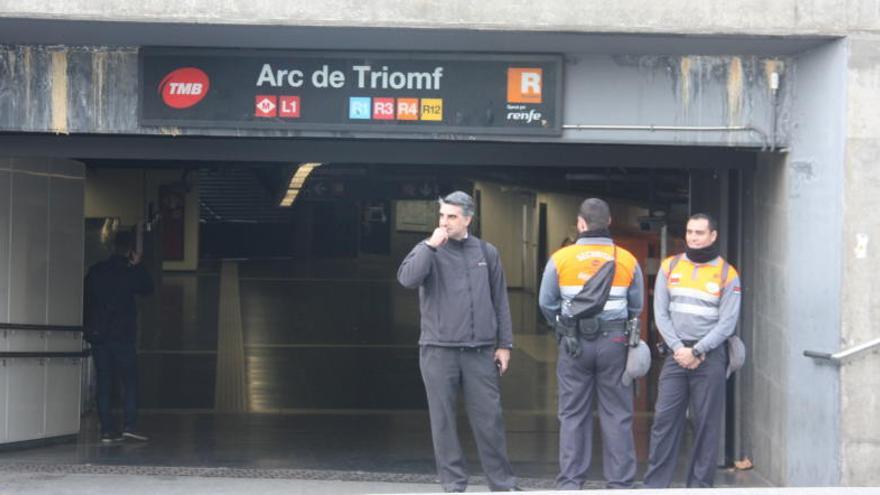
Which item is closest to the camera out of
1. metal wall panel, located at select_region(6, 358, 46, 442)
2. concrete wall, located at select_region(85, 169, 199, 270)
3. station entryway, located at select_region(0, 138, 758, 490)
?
station entryway, located at select_region(0, 138, 758, 490)

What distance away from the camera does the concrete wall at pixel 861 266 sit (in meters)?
7.98

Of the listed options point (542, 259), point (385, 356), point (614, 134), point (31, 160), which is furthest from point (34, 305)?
point (542, 259)

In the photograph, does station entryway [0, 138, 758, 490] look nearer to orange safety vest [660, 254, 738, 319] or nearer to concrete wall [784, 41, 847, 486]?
concrete wall [784, 41, 847, 486]

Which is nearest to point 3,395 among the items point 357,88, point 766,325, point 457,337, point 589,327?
point 357,88

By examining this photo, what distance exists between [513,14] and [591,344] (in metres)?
1.94

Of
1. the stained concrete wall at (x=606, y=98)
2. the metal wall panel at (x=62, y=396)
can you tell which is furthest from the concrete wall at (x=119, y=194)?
the stained concrete wall at (x=606, y=98)

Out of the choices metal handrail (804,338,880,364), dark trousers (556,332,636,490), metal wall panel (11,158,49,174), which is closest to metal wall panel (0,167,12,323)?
metal wall panel (11,158,49,174)

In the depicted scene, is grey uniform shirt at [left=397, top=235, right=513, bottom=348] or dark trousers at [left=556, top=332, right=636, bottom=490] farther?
dark trousers at [left=556, top=332, right=636, bottom=490]

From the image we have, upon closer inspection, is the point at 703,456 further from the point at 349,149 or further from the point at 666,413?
the point at 349,149

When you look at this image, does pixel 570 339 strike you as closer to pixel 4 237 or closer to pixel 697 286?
pixel 697 286

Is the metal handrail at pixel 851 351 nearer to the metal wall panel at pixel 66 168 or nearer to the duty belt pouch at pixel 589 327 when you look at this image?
the duty belt pouch at pixel 589 327

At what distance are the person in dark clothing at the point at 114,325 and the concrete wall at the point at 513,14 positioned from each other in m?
4.24

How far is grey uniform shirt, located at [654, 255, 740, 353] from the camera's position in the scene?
770 centimetres

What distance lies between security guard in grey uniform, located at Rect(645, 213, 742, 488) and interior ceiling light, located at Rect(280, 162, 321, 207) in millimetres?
15429
